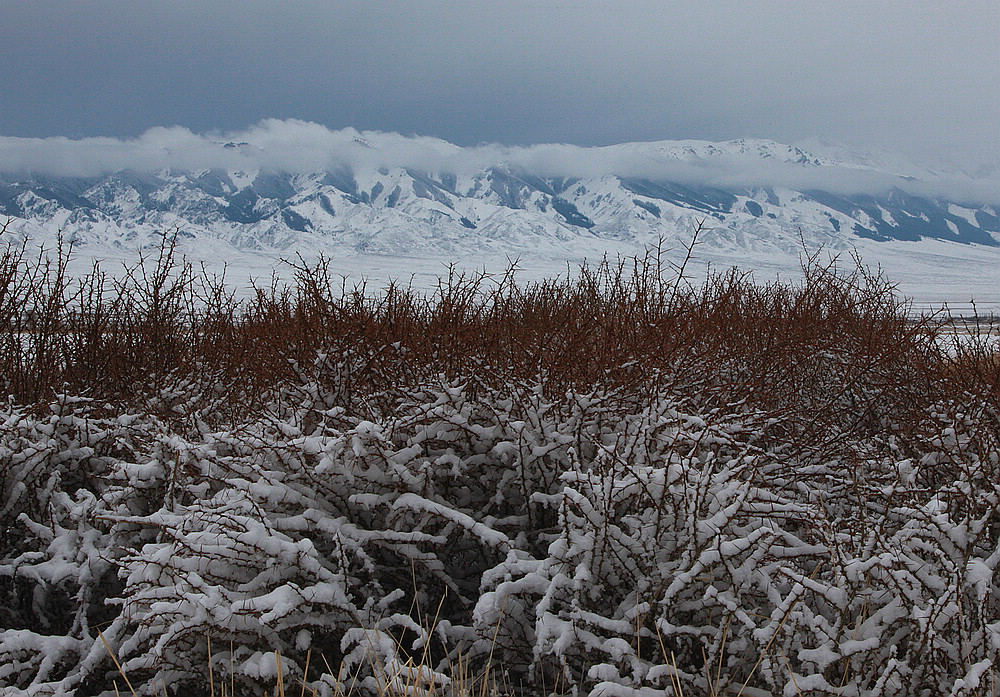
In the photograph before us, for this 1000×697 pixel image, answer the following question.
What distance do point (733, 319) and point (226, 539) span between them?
4.53 m

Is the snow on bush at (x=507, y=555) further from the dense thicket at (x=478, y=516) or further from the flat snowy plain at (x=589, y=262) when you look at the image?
the flat snowy plain at (x=589, y=262)

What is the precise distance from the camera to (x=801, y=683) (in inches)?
79.1

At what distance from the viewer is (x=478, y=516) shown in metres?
3.31

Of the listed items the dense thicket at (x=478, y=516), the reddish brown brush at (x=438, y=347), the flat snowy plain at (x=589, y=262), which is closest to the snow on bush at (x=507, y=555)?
the dense thicket at (x=478, y=516)

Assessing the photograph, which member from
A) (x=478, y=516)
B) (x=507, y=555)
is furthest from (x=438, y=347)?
(x=507, y=555)

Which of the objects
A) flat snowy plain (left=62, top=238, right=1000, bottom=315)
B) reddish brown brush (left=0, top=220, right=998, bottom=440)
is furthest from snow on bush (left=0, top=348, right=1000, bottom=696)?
flat snowy plain (left=62, top=238, right=1000, bottom=315)

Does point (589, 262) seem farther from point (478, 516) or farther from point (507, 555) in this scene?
point (507, 555)

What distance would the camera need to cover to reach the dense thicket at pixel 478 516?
228cm

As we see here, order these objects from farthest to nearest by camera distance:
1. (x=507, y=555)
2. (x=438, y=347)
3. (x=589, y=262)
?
(x=589, y=262) → (x=438, y=347) → (x=507, y=555)

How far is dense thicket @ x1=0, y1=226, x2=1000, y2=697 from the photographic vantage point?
2281mm

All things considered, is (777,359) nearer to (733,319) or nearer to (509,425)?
(733,319)

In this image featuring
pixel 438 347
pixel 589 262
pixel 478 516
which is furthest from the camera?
pixel 589 262

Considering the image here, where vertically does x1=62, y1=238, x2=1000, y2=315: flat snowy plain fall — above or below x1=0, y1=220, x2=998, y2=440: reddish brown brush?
above

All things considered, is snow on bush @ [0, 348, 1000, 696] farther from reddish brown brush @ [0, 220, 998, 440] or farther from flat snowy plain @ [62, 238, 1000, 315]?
flat snowy plain @ [62, 238, 1000, 315]
